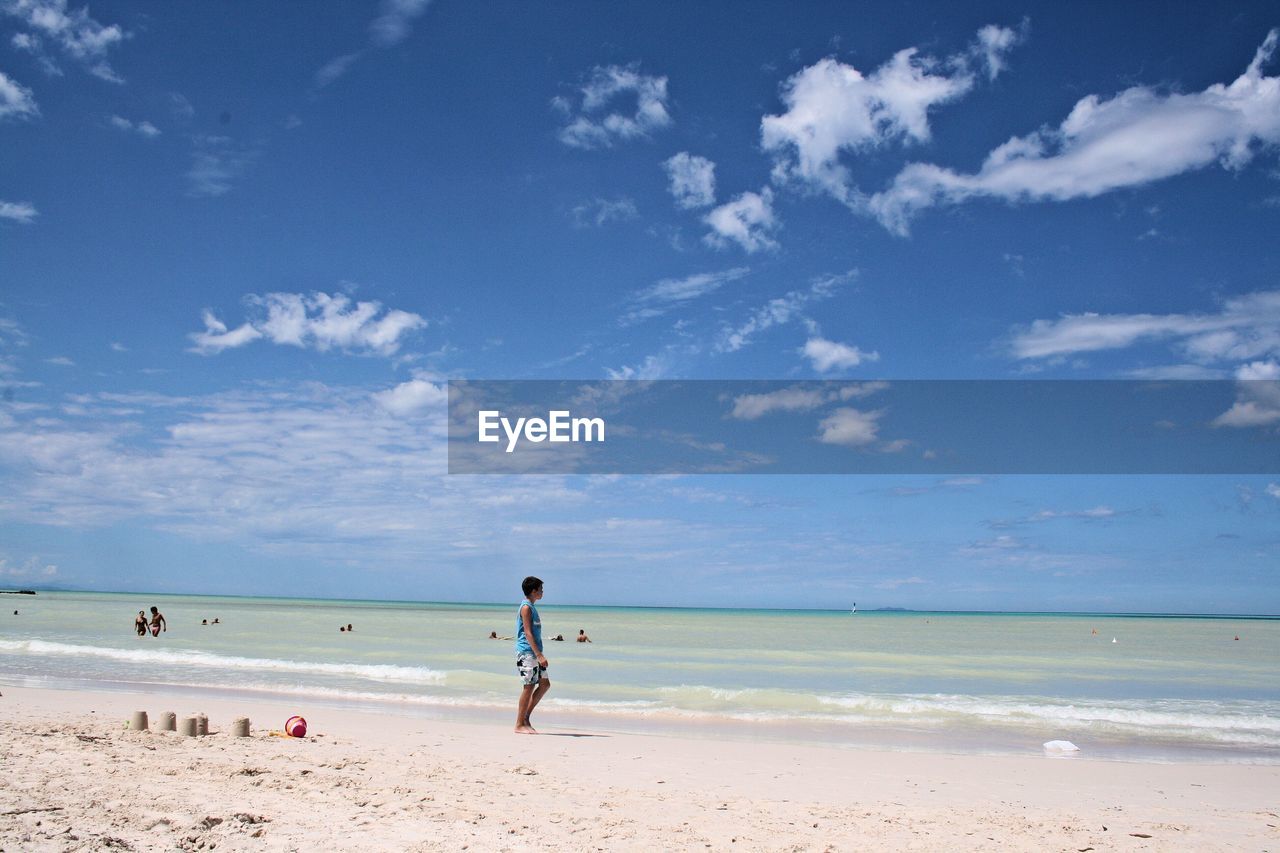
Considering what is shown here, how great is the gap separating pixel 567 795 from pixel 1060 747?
24.0 feet

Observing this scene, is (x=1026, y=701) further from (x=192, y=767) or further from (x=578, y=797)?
(x=192, y=767)

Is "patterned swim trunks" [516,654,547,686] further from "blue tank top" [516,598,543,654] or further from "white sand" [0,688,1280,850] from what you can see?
"white sand" [0,688,1280,850]

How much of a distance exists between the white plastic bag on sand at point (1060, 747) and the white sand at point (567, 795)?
2.87 ft

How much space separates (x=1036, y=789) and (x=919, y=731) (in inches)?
166

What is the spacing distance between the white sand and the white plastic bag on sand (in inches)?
34.4

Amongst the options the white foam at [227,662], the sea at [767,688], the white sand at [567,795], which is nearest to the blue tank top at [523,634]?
the white sand at [567,795]

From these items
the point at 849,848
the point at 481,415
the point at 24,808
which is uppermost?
the point at 481,415

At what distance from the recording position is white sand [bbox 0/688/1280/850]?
18.8 ft

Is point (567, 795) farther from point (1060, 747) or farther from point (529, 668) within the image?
point (1060, 747)

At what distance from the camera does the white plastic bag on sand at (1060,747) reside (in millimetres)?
10969

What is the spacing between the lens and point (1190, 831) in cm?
671

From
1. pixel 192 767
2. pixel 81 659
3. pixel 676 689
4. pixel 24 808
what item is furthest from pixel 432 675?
pixel 24 808

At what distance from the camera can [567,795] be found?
7027 mm

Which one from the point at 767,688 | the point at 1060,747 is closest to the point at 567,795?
the point at 1060,747
